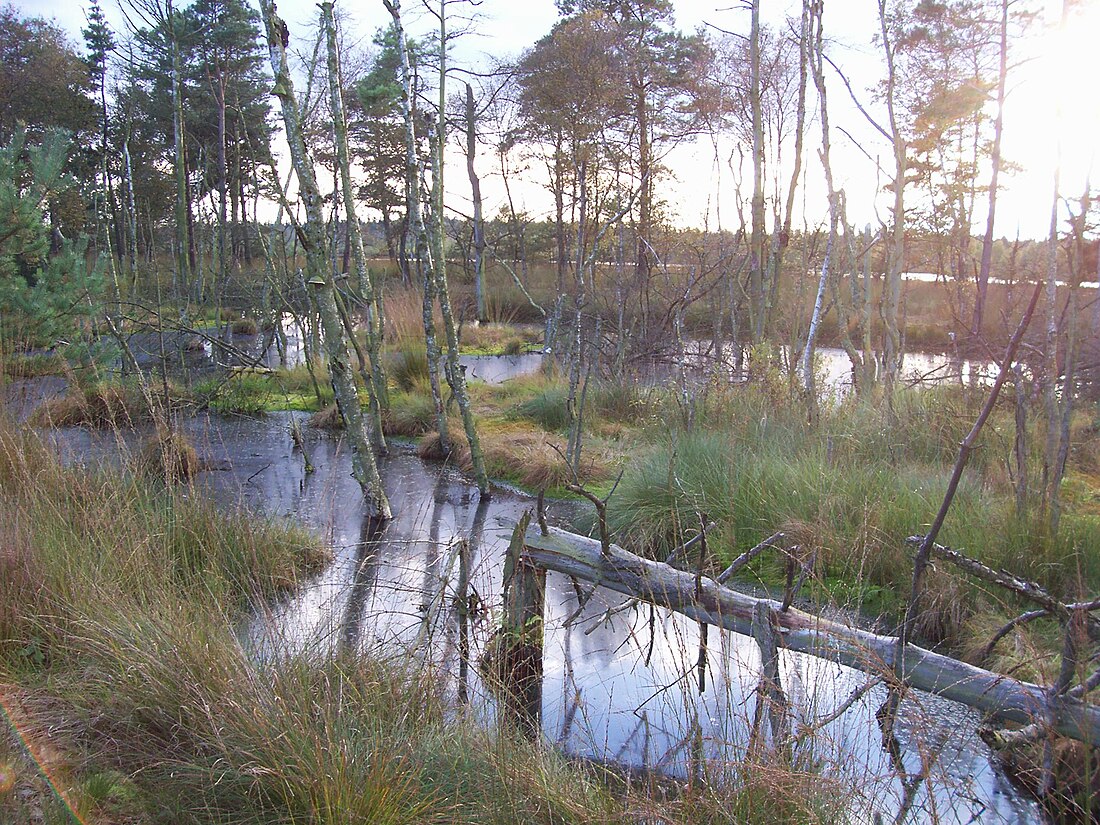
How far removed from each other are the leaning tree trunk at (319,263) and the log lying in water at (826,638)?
89.2 inches

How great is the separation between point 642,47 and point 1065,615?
57.9 ft

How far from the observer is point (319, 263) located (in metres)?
5.58

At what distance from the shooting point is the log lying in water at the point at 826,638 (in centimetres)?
268

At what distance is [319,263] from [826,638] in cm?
392

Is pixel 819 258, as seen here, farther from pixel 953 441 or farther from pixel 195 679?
pixel 195 679

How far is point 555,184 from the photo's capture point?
24.3 meters

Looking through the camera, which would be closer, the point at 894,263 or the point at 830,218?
the point at 830,218

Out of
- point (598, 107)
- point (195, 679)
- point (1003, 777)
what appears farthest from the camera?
point (598, 107)

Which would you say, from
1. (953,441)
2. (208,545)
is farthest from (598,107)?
(208,545)

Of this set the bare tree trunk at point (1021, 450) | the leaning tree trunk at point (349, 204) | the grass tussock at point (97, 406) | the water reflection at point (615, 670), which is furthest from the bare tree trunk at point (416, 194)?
the bare tree trunk at point (1021, 450)

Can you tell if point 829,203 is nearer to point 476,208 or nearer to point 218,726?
point 218,726

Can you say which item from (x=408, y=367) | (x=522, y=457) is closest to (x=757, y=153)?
(x=522, y=457)

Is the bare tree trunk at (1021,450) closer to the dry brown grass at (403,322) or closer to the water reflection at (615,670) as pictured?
the water reflection at (615,670)

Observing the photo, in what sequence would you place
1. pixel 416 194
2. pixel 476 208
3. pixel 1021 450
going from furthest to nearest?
pixel 476 208 < pixel 416 194 < pixel 1021 450
